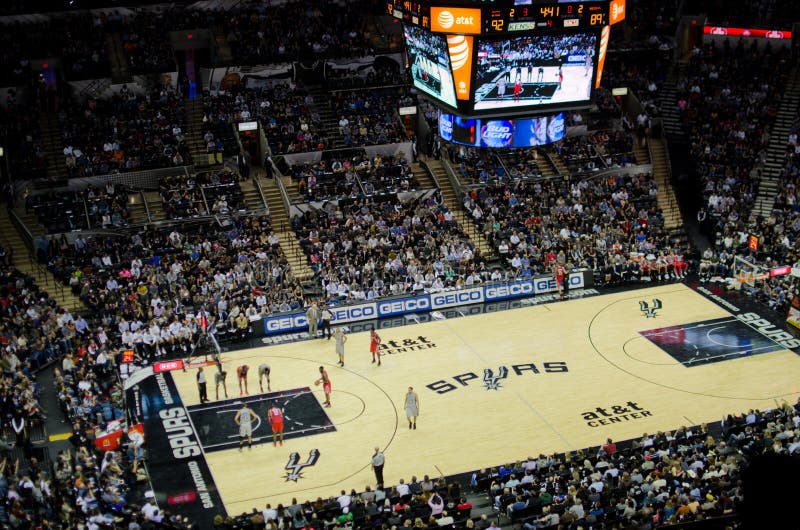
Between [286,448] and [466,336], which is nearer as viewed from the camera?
[286,448]

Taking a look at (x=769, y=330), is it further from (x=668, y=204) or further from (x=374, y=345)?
(x=374, y=345)

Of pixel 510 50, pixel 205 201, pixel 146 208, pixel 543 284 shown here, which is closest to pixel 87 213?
pixel 146 208

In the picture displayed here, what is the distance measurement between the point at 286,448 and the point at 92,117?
2399cm

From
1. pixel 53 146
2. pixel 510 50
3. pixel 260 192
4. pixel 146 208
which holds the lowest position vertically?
pixel 260 192

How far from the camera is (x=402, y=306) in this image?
39312mm

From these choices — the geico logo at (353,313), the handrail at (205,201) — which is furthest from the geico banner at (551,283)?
the handrail at (205,201)

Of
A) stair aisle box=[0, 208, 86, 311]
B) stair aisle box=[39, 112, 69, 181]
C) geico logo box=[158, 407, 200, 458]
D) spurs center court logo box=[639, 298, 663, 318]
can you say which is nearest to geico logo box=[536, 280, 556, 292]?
spurs center court logo box=[639, 298, 663, 318]

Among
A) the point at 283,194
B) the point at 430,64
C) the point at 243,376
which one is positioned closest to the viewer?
the point at 243,376

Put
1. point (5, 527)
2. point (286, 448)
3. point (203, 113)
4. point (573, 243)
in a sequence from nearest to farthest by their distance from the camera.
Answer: point (5, 527) → point (286, 448) → point (573, 243) → point (203, 113)

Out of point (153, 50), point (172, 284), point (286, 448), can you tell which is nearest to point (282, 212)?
point (172, 284)

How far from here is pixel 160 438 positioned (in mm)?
29484

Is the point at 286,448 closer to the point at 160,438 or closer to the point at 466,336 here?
the point at 160,438

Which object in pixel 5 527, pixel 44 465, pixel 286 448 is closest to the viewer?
pixel 5 527

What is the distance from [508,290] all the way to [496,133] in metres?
8.69
